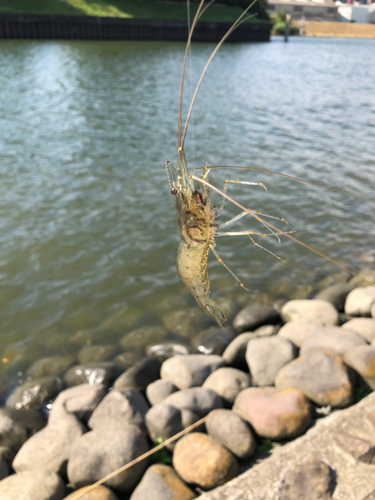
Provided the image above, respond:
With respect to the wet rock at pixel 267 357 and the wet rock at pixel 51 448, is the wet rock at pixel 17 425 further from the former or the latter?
the wet rock at pixel 267 357

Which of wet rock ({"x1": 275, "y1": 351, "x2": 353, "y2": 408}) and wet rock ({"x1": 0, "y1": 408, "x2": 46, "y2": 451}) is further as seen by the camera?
wet rock ({"x1": 0, "y1": 408, "x2": 46, "y2": 451})

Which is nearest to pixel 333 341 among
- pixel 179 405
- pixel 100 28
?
pixel 179 405

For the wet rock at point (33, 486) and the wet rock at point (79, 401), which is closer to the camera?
the wet rock at point (33, 486)

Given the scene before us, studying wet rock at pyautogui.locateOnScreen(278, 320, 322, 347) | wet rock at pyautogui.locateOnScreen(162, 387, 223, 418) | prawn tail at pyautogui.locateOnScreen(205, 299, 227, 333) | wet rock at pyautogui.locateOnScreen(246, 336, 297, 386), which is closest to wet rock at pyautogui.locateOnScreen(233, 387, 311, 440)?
wet rock at pyautogui.locateOnScreen(162, 387, 223, 418)

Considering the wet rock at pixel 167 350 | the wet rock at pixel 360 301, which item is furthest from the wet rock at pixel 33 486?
the wet rock at pixel 360 301

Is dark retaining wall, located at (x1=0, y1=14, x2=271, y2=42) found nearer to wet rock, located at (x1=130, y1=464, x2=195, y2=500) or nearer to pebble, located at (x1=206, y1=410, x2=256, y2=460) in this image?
pebble, located at (x1=206, y1=410, x2=256, y2=460)
